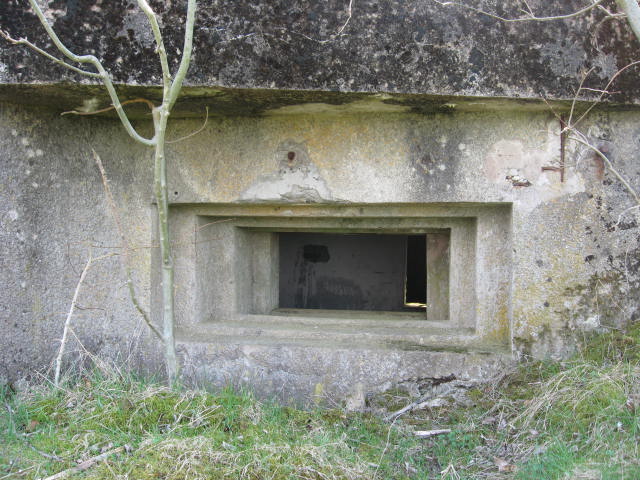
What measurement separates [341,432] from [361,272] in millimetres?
3622

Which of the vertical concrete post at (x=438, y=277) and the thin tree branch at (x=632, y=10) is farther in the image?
the vertical concrete post at (x=438, y=277)

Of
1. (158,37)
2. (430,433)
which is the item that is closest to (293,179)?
(158,37)

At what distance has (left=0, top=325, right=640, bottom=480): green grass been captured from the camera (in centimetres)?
181

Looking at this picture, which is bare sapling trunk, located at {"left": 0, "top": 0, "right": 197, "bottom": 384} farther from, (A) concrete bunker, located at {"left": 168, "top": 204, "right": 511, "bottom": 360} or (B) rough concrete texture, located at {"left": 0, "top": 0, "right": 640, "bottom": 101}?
(A) concrete bunker, located at {"left": 168, "top": 204, "right": 511, "bottom": 360}

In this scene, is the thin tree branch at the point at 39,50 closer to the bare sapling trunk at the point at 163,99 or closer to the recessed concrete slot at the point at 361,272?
the bare sapling trunk at the point at 163,99

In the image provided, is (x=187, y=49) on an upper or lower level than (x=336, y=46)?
lower

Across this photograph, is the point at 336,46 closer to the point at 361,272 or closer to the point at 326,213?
the point at 326,213

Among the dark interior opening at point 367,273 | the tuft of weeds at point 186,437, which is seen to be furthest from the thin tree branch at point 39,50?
the dark interior opening at point 367,273

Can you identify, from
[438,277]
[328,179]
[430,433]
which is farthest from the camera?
[438,277]

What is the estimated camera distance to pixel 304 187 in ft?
8.59

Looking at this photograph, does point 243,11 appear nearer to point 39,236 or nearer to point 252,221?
point 252,221

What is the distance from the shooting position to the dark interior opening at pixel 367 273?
5.54 meters

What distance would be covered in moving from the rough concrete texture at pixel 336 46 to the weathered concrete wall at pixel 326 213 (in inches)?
11.5

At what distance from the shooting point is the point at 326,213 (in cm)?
277
